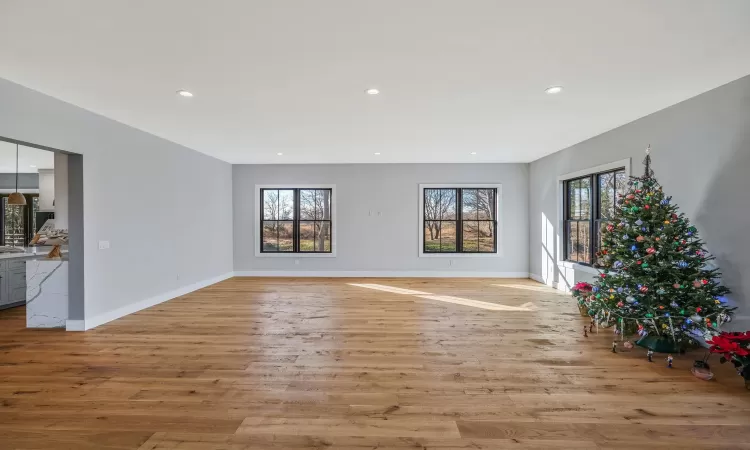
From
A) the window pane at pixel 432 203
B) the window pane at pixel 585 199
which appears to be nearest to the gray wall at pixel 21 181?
the window pane at pixel 432 203

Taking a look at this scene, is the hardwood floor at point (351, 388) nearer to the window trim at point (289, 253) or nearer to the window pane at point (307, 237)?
the window trim at point (289, 253)

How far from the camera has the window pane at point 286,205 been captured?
27.4 ft

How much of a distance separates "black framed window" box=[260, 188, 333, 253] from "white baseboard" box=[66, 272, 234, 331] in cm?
178

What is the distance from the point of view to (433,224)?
819 cm

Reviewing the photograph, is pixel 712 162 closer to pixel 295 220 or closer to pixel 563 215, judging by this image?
pixel 563 215

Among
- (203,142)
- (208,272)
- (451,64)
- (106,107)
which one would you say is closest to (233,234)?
(208,272)

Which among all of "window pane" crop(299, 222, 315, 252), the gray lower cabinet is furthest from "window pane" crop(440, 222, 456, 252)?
the gray lower cabinet

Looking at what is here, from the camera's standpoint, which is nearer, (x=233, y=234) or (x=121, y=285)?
(x=121, y=285)

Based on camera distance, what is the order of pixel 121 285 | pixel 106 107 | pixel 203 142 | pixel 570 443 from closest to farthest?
pixel 570 443
pixel 106 107
pixel 121 285
pixel 203 142

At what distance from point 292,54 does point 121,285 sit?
409 cm

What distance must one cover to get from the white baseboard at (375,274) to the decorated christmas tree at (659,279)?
4181mm

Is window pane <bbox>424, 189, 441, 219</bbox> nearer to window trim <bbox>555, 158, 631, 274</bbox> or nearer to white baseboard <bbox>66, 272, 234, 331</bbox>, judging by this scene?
window trim <bbox>555, 158, 631, 274</bbox>

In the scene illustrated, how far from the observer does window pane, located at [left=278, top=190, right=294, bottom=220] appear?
27.4 feet

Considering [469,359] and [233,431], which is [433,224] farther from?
[233,431]
